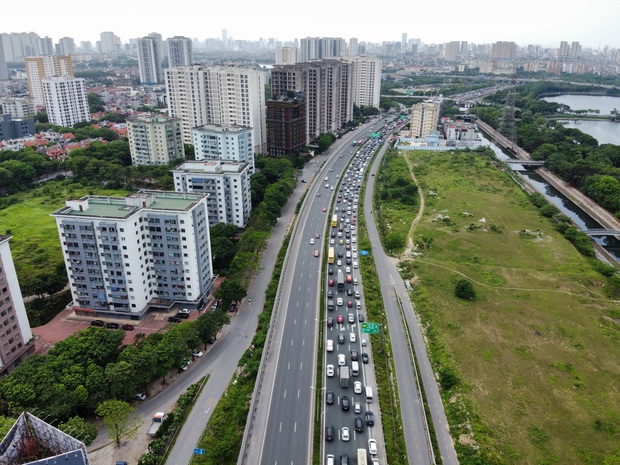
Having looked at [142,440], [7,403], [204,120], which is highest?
[204,120]

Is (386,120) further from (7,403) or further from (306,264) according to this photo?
(7,403)

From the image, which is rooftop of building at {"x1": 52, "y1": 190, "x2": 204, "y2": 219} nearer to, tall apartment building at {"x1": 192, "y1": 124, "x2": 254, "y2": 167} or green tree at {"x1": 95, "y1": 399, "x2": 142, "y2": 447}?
green tree at {"x1": 95, "y1": 399, "x2": 142, "y2": 447}

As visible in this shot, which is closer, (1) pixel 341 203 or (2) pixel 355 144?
(1) pixel 341 203

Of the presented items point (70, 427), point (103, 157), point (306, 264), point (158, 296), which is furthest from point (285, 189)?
point (70, 427)

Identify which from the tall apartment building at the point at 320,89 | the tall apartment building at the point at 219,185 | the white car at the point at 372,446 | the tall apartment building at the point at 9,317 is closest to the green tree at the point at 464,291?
the white car at the point at 372,446

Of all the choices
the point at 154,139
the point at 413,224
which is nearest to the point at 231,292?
the point at 413,224

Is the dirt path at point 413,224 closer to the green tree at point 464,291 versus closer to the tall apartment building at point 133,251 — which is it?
the green tree at point 464,291

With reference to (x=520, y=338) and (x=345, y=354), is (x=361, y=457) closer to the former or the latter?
(x=345, y=354)

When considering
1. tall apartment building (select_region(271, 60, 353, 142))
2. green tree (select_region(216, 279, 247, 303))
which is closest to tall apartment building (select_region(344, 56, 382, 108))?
tall apartment building (select_region(271, 60, 353, 142))
